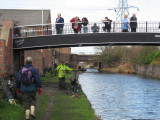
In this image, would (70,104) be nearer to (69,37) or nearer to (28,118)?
(28,118)

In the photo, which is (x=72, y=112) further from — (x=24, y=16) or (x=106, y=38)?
(x=24, y=16)

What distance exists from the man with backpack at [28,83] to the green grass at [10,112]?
0.73 m

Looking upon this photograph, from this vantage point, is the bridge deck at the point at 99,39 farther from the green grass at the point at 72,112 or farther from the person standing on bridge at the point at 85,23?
the green grass at the point at 72,112

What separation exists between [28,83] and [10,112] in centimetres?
189

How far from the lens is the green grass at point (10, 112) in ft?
30.6

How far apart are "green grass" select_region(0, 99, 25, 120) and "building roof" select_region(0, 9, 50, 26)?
39426 mm

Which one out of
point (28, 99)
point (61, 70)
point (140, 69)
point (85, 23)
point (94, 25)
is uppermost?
point (85, 23)

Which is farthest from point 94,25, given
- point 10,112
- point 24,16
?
point 24,16

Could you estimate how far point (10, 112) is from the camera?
1002 cm

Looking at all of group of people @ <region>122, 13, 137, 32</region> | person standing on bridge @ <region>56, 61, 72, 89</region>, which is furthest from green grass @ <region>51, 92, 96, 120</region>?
group of people @ <region>122, 13, 137, 32</region>

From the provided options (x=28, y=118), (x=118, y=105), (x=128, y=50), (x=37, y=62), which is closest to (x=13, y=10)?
(x=37, y=62)

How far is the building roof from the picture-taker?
49.8m

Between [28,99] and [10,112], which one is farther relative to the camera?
[10,112]

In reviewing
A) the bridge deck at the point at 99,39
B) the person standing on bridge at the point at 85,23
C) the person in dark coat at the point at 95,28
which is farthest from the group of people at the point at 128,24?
the person standing on bridge at the point at 85,23
